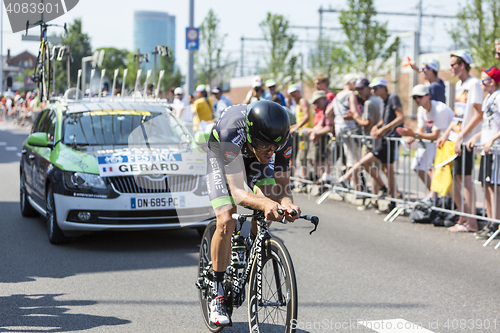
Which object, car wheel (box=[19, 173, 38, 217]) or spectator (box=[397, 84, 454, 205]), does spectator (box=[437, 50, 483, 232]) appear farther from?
car wheel (box=[19, 173, 38, 217])

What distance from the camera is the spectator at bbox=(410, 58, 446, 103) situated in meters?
9.12

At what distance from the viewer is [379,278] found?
5.83 meters

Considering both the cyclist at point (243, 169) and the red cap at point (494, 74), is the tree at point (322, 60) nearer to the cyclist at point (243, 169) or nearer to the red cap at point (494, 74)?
the red cap at point (494, 74)

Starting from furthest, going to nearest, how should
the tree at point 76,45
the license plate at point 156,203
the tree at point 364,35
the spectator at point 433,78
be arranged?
the tree at point 76,45 < the tree at point 364,35 < the spectator at point 433,78 < the license plate at point 156,203

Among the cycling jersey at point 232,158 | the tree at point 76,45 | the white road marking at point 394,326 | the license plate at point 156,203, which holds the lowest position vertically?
the white road marking at point 394,326

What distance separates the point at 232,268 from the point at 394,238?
14.1ft

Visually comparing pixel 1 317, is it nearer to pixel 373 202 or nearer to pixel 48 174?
pixel 48 174

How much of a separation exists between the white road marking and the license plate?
295 cm

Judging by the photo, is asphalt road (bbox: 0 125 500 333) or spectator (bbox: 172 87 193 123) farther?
spectator (bbox: 172 87 193 123)

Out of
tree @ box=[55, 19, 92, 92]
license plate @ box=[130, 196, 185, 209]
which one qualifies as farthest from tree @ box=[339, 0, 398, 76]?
tree @ box=[55, 19, 92, 92]

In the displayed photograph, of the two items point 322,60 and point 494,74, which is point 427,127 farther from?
point 322,60

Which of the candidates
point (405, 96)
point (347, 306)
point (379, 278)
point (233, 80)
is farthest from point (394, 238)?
point (233, 80)

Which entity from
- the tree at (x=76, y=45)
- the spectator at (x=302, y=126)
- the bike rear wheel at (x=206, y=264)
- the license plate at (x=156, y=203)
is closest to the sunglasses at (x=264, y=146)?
the bike rear wheel at (x=206, y=264)

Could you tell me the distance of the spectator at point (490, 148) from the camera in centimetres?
765
